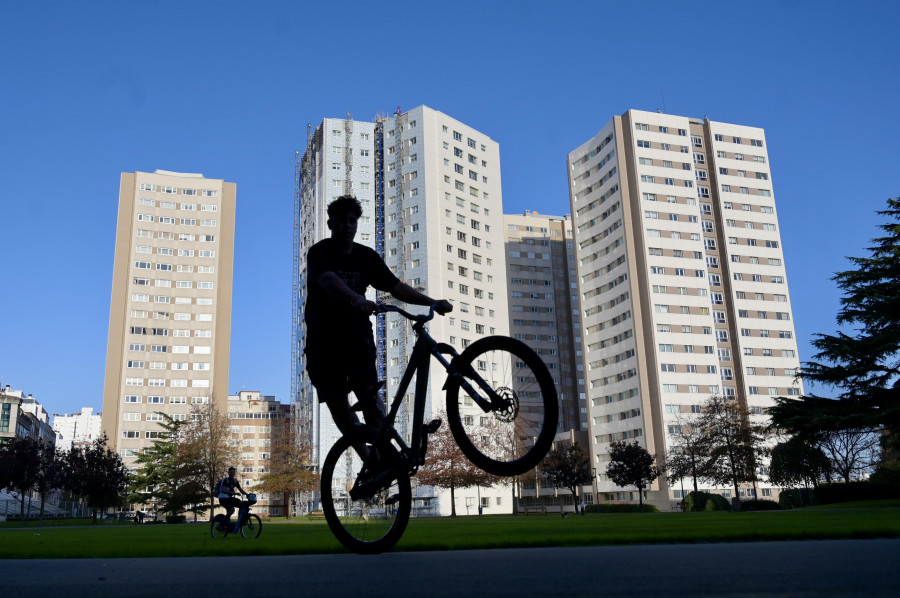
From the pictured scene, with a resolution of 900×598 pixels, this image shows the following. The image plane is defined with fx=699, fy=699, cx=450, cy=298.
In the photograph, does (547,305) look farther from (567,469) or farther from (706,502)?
(706,502)

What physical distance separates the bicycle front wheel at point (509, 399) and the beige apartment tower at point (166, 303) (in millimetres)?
109932

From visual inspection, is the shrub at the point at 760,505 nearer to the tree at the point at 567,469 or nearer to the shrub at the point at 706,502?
the shrub at the point at 706,502

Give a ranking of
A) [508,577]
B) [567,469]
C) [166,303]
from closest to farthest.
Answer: [508,577] < [567,469] < [166,303]

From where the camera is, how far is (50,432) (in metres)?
180

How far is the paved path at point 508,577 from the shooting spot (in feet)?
10.5

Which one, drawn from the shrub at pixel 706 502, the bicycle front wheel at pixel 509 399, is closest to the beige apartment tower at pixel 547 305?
the shrub at pixel 706 502

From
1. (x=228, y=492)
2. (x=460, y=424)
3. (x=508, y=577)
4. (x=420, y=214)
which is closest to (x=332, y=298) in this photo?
(x=460, y=424)

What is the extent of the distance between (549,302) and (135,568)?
137 metres

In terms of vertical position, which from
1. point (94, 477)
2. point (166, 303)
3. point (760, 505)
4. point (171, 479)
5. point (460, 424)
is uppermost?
point (166, 303)

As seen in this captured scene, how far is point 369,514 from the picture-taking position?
263 inches

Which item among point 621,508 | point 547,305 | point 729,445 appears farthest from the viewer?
point 547,305

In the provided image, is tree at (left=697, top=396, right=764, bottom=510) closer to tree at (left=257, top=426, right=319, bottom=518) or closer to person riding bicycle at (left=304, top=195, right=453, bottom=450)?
tree at (left=257, top=426, right=319, bottom=518)

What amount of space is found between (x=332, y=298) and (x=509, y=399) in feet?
5.95

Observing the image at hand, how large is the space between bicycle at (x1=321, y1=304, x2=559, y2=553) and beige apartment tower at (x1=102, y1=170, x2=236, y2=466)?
109 meters
